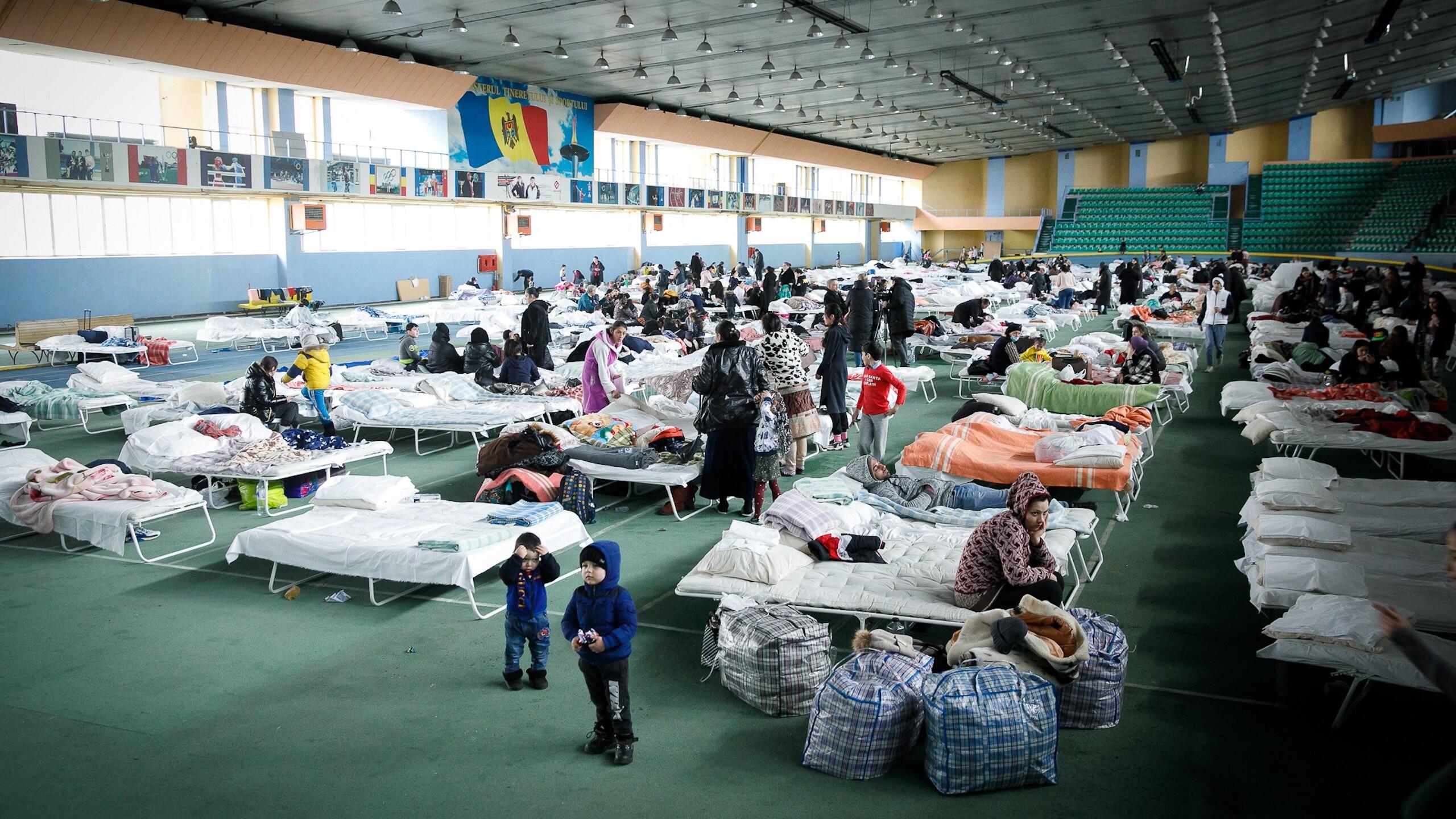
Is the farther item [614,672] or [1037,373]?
[1037,373]

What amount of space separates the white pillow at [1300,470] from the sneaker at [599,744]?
5473mm

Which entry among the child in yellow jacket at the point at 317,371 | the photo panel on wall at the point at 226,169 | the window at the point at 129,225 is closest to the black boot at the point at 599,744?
the child in yellow jacket at the point at 317,371

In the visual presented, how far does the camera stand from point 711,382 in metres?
8.20

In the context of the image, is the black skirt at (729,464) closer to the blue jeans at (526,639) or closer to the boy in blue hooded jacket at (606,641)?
the blue jeans at (526,639)

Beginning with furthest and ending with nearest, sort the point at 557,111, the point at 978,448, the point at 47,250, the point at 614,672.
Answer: the point at 557,111
the point at 47,250
the point at 978,448
the point at 614,672

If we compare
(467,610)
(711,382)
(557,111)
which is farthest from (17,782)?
(557,111)

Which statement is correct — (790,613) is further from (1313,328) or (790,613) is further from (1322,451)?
(1313,328)

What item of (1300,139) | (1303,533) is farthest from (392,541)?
(1300,139)

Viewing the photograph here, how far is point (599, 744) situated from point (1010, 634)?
1.92 metres

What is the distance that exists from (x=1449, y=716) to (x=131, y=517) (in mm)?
8035

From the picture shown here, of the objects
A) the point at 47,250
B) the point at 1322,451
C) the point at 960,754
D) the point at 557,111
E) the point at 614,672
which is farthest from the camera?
the point at 557,111

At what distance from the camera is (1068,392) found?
11.8 m

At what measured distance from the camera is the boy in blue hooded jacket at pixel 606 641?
4.61m

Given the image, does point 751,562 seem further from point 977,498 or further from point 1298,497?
point 1298,497
